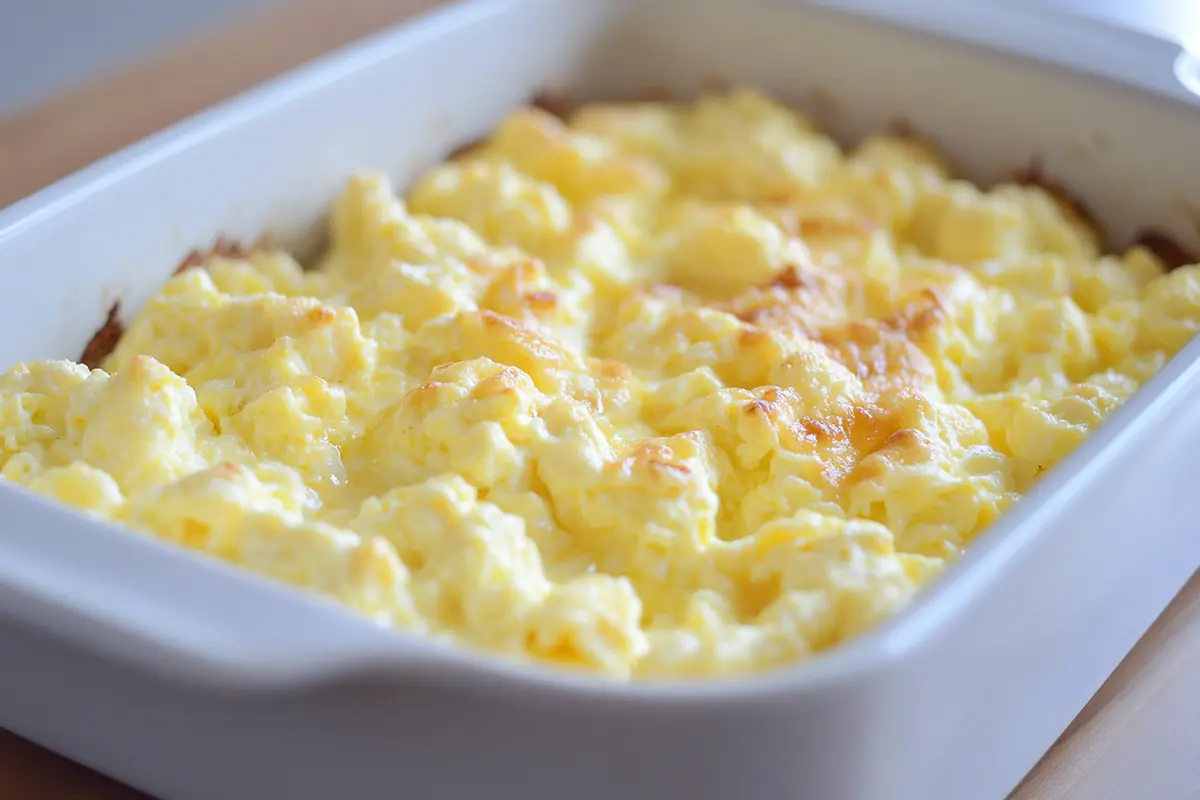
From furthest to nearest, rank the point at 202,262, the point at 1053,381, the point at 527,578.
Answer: the point at 202,262, the point at 1053,381, the point at 527,578

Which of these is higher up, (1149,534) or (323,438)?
(1149,534)

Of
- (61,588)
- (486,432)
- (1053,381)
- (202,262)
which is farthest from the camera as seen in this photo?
(202,262)

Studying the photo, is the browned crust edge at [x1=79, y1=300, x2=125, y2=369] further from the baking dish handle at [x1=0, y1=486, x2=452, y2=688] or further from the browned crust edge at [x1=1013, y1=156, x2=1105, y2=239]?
the browned crust edge at [x1=1013, y1=156, x2=1105, y2=239]

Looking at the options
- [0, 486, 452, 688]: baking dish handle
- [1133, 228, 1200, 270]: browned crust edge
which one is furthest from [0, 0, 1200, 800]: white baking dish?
[1133, 228, 1200, 270]: browned crust edge

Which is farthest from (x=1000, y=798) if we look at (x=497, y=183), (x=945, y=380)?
(x=497, y=183)

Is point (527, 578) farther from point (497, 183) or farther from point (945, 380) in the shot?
point (497, 183)
